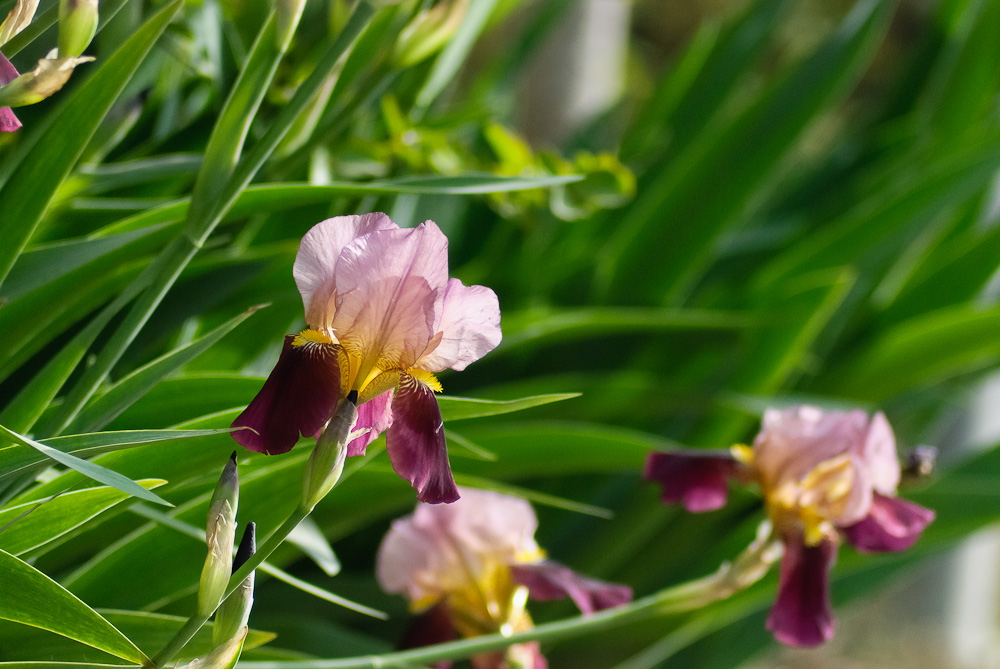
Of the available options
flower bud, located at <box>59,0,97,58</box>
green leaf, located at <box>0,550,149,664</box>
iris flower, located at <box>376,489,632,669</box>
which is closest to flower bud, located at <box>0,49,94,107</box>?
flower bud, located at <box>59,0,97,58</box>

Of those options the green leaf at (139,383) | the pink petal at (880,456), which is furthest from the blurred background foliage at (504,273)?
the pink petal at (880,456)

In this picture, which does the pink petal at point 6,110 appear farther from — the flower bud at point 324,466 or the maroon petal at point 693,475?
the maroon petal at point 693,475

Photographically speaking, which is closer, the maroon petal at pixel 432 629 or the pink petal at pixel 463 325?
the pink petal at pixel 463 325

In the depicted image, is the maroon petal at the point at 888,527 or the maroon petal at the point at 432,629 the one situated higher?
the maroon petal at the point at 888,527

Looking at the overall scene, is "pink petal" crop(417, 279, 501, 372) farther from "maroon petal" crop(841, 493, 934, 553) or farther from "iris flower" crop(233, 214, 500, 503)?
"maroon petal" crop(841, 493, 934, 553)

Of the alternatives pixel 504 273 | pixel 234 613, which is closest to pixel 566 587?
pixel 234 613

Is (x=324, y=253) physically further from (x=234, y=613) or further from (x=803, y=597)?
(x=803, y=597)

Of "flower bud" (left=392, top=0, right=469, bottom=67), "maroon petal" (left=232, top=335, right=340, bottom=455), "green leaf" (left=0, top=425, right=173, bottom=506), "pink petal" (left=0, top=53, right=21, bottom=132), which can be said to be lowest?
"green leaf" (left=0, top=425, right=173, bottom=506)
